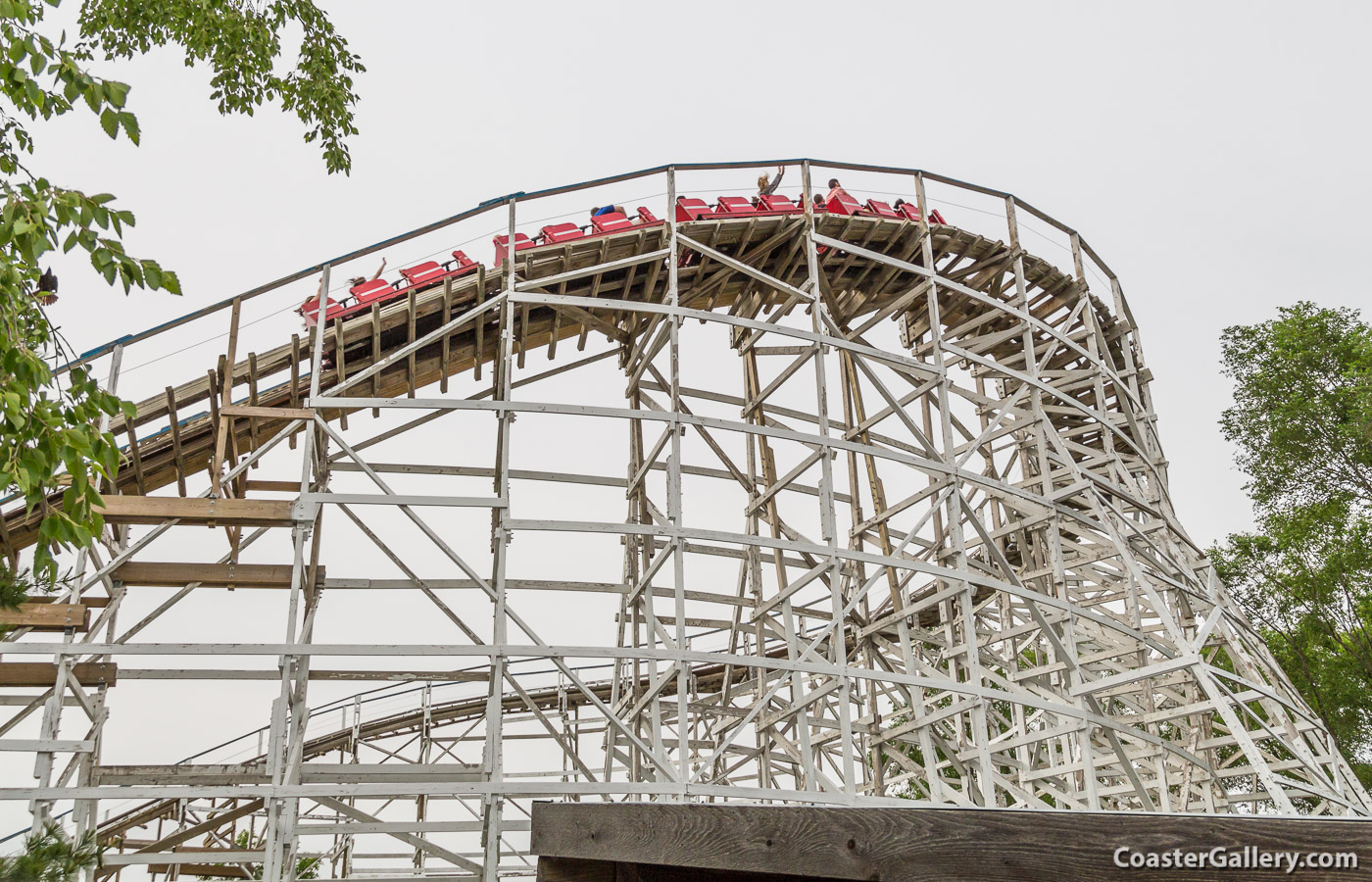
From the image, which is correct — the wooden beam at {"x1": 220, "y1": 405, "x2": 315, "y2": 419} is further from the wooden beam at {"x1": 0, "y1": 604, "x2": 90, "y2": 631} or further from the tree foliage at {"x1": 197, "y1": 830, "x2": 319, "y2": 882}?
the tree foliage at {"x1": 197, "y1": 830, "x2": 319, "y2": 882}

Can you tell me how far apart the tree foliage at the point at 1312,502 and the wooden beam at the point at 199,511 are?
68.6 ft

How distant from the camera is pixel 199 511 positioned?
12.0 meters

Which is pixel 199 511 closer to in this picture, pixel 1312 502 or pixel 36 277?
pixel 36 277

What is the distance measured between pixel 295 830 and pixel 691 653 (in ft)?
13.8

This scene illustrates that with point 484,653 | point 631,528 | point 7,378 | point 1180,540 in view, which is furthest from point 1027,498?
point 7,378

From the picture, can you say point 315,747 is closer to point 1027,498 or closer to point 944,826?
point 1027,498

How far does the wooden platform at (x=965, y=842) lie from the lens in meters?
2.32

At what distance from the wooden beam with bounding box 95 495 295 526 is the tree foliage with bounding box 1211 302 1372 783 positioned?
20.9 metres

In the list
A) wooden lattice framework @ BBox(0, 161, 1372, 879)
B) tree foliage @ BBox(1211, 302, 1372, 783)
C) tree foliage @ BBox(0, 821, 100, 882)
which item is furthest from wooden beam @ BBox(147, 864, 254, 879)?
tree foliage @ BBox(1211, 302, 1372, 783)

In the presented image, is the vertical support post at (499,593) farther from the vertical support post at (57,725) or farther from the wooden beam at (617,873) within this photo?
the wooden beam at (617,873)

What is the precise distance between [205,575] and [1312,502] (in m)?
22.9

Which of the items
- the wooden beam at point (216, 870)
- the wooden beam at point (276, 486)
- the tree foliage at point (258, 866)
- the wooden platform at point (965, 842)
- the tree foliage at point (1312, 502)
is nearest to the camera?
the wooden platform at point (965, 842)

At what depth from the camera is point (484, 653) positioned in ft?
38.7

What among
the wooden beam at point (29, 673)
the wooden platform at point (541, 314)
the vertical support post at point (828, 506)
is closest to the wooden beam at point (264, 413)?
the wooden platform at point (541, 314)
